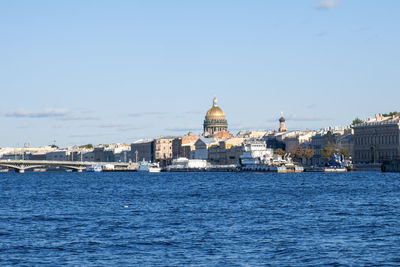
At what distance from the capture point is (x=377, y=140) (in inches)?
5089

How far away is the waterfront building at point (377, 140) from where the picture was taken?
124562 mm

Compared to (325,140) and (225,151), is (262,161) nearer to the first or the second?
(325,140)

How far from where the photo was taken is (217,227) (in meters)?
30.1

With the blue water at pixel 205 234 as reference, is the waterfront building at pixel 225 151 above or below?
above

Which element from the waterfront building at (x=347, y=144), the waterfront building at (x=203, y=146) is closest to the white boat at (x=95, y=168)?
the waterfront building at (x=203, y=146)

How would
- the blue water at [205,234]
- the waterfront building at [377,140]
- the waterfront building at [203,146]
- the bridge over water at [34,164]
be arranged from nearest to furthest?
the blue water at [205,234]
the waterfront building at [377,140]
the bridge over water at [34,164]
the waterfront building at [203,146]

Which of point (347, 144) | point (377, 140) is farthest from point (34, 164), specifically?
point (377, 140)

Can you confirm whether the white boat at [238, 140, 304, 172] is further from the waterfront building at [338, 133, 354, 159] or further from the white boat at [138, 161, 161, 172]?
the white boat at [138, 161, 161, 172]

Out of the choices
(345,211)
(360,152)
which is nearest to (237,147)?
(360,152)

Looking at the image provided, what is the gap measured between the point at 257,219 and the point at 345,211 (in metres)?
4.89

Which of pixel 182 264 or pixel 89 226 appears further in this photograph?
pixel 89 226

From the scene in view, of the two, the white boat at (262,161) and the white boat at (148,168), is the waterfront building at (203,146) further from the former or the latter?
the white boat at (262,161)

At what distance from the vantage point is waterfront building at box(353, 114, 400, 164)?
12456cm

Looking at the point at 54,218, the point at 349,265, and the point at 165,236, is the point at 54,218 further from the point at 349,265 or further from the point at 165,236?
the point at 349,265
